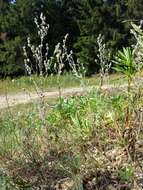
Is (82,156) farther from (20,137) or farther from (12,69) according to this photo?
(12,69)

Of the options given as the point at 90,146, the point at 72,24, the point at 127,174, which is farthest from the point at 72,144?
the point at 72,24

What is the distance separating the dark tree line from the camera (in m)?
28.9

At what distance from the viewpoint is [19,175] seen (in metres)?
3.99

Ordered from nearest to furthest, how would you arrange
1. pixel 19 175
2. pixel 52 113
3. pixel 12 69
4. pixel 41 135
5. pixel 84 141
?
pixel 19 175, pixel 84 141, pixel 41 135, pixel 52 113, pixel 12 69

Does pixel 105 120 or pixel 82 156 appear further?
pixel 105 120

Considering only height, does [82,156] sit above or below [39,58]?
below

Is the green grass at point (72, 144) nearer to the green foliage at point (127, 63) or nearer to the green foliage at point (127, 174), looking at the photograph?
the green foliage at point (127, 174)

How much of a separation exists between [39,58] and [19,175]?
0.90 m

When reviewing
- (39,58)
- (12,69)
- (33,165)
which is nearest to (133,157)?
(33,165)

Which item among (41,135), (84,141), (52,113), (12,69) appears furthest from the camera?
(12,69)

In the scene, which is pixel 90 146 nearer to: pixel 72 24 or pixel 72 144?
pixel 72 144

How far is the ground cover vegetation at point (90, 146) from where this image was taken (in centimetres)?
381

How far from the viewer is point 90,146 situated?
13.8 ft

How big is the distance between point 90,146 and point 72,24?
27886 millimetres
